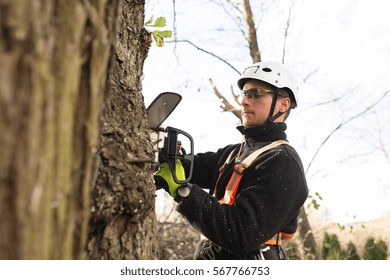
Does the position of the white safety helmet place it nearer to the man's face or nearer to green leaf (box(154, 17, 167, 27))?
the man's face

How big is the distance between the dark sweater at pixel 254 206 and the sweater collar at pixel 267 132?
1.03ft

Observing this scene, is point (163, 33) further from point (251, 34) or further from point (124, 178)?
point (251, 34)

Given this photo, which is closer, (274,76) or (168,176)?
(168,176)

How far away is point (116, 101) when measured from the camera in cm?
171

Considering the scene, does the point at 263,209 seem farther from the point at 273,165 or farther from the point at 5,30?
the point at 5,30

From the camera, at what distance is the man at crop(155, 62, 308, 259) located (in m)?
2.12

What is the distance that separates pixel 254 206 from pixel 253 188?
114 millimetres

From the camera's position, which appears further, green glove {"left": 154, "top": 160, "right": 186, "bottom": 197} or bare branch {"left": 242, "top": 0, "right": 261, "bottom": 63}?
bare branch {"left": 242, "top": 0, "right": 261, "bottom": 63}

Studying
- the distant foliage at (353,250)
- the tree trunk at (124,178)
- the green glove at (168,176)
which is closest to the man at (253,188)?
the green glove at (168,176)

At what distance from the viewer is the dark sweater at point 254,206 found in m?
2.11

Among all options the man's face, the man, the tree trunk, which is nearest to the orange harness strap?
the man

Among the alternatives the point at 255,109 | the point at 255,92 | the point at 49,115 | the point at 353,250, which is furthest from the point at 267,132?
the point at 353,250

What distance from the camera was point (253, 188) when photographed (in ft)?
7.18
